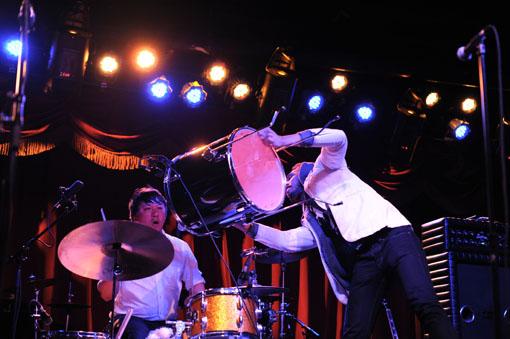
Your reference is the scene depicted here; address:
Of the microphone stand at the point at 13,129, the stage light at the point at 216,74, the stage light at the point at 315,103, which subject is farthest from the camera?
the stage light at the point at 315,103

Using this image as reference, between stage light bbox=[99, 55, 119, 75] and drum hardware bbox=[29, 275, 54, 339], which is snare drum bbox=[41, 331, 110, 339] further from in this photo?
stage light bbox=[99, 55, 119, 75]

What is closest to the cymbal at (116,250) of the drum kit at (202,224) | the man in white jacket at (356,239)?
the drum kit at (202,224)

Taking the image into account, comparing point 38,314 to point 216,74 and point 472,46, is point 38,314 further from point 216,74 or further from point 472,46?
point 472,46

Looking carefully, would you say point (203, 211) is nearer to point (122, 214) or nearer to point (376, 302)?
point (376, 302)

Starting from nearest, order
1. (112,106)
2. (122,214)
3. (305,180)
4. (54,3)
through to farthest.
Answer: (305,180), (54,3), (112,106), (122,214)

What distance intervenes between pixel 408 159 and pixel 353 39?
5.18 ft

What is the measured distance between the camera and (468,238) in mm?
4520

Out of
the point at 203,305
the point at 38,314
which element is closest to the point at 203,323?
the point at 203,305

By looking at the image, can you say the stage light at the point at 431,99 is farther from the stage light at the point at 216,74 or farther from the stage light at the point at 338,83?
the stage light at the point at 216,74

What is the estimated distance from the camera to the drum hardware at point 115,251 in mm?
3580

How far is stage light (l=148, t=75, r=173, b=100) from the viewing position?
19.1ft

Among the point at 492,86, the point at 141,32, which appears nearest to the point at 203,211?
the point at 141,32

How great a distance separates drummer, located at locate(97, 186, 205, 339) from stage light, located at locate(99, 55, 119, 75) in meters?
1.48

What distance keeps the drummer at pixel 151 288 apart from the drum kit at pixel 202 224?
0.97ft
